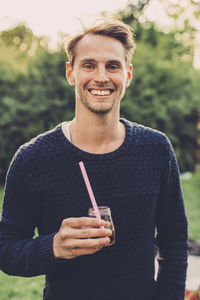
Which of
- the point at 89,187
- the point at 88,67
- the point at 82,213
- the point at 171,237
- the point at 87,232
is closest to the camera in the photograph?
the point at 87,232

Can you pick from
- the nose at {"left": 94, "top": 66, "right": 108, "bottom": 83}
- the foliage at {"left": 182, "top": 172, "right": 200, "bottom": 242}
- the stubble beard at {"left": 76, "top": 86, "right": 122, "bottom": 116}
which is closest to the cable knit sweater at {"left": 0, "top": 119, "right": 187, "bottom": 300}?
the stubble beard at {"left": 76, "top": 86, "right": 122, "bottom": 116}

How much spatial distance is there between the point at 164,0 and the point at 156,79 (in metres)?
8.42

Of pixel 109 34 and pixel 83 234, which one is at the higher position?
Answer: pixel 109 34

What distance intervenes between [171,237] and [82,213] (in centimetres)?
54

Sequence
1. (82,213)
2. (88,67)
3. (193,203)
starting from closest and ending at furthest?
(82,213)
(88,67)
(193,203)

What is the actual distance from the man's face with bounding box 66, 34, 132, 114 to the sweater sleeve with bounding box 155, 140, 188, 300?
43 centimetres

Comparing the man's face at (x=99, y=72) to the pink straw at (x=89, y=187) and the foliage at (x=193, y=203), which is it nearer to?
the pink straw at (x=89, y=187)

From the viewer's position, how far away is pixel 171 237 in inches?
73.7

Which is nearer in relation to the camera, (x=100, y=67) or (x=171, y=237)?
(x=100, y=67)

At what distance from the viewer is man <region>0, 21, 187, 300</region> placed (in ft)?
5.40

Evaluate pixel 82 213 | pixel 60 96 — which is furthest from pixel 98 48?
pixel 60 96

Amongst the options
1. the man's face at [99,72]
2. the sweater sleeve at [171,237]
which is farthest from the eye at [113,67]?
the sweater sleeve at [171,237]

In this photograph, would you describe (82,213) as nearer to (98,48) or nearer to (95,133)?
(95,133)

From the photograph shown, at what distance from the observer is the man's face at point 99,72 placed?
1.72 metres
